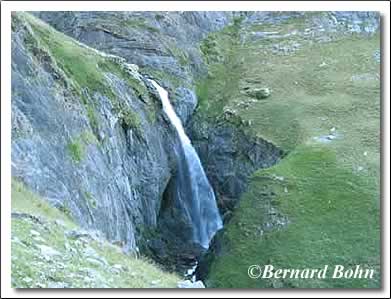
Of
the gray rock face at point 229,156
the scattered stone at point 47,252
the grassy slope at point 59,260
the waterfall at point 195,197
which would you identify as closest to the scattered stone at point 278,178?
the gray rock face at point 229,156

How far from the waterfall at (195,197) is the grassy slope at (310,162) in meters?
4.30

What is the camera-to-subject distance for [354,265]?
28.7m

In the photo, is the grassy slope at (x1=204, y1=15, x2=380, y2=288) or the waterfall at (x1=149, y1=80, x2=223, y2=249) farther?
the waterfall at (x1=149, y1=80, x2=223, y2=249)

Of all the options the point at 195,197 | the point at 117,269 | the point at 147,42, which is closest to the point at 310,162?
the point at 195,197

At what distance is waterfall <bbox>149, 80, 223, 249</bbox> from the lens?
37.2 meters

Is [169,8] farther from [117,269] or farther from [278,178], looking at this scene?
[278,178]

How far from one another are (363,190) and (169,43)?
2522 cm

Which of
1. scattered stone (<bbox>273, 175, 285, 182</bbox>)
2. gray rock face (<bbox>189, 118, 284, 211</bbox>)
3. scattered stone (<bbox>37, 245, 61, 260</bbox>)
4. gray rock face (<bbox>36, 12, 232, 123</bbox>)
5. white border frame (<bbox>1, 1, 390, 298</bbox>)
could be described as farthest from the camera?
gray rock face (<bbox>36, 12, 232, 123</bbox>)

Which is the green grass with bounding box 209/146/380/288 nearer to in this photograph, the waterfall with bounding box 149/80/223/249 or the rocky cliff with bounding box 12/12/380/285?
the rocky cliff with bounding box 12/12/380/285

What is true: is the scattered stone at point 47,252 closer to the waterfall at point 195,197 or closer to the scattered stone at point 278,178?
the waterfall at point 195,197

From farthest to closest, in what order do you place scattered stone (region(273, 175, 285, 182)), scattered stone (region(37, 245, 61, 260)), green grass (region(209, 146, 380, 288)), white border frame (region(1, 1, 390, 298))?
1. scattered stone (region(273, 175, 285, 182))
2. green grass (region(209, 146, 380, 288))
3. scattered stone (region(37, 245, 61, 260))
4. white border frame (region(1, 1, 390, 298))

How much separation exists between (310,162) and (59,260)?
2305 cm

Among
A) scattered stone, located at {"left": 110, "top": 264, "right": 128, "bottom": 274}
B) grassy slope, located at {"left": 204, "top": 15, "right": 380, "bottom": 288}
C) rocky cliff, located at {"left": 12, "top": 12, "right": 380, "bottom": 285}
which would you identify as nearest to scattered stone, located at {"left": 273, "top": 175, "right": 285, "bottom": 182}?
grassy slope, located at {"left": 204, "top": 15, "right": 380, "bottom": 288}

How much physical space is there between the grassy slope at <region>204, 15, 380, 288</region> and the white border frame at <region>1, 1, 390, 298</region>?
14.5 ft
